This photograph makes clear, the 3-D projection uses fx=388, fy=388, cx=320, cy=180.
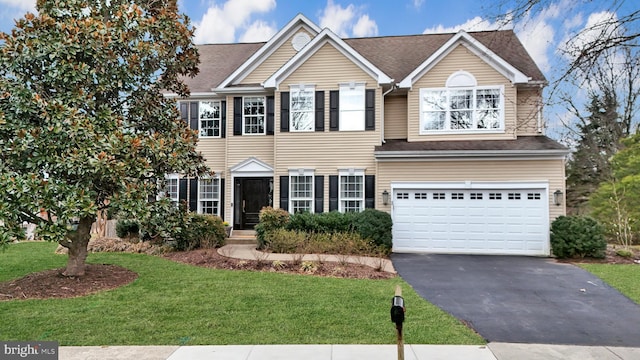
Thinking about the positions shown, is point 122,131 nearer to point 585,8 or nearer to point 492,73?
point 585,8

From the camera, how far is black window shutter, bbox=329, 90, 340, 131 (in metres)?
14.5

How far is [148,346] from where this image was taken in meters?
5.11

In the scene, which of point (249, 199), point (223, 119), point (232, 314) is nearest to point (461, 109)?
point (249, 199)

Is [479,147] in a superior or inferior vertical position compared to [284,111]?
inferior

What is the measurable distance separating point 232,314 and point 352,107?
9.78 meters

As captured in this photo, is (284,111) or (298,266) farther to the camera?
(284,111)

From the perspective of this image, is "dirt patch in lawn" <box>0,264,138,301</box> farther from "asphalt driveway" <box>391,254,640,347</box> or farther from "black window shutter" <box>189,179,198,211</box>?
"black window shutter" <box>189,179,198,211</box>

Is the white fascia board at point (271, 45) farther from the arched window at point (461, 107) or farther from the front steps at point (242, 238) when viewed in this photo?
the front steps at point (242, 238)

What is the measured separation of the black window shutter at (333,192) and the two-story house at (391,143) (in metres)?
0.04

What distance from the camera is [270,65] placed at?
52.4 feet

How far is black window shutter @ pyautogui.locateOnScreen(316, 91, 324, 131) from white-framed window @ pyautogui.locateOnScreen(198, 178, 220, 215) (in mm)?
4796

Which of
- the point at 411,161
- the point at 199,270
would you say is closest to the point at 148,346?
the point at 199,270

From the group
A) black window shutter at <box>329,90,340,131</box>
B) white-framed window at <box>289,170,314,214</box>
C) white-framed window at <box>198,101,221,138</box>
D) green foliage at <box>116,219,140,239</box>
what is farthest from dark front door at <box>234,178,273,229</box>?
green foliage at <box>116,219,140,239</box>

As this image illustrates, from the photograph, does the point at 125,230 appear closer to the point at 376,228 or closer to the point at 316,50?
the point at 376,228
